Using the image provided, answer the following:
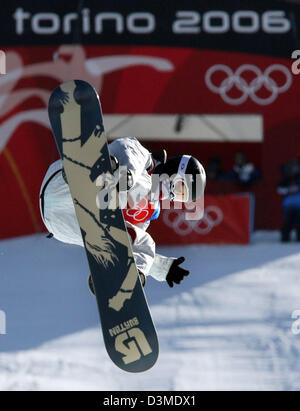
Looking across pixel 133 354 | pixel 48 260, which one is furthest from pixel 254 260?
pixel 133 354

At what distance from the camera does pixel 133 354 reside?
4535 millimetres

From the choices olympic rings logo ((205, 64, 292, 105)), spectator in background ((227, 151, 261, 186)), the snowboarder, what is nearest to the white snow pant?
the snowboarder

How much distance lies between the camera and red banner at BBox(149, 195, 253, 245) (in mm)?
11602

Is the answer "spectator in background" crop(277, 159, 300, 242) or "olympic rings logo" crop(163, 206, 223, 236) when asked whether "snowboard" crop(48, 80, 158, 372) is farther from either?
"spectator in background" crop(277, 159, 300, 242)

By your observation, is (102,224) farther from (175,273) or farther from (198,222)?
(198,222)

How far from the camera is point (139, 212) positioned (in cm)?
463

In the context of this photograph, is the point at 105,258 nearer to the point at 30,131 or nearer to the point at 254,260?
the point at 254,260

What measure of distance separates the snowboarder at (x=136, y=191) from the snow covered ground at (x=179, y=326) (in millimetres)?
1762

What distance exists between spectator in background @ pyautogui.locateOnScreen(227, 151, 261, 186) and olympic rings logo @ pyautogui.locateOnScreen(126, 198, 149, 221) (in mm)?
8078

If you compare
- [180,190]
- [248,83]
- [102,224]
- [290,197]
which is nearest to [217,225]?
[290,197]

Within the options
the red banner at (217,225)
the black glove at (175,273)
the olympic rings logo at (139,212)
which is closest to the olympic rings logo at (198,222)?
the red banner at (217,225)

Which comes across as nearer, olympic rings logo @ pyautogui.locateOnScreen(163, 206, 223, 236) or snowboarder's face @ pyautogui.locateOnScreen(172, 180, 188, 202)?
snowboarder's face @ pyautogui.locateOnScreen(172, 180, 188, 202)

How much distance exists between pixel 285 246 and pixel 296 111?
2544mm

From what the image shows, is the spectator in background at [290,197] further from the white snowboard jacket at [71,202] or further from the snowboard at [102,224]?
the snowboard at [102,224]
